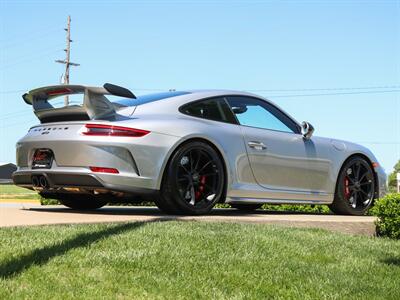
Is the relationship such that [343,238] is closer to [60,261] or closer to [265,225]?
[265,225]

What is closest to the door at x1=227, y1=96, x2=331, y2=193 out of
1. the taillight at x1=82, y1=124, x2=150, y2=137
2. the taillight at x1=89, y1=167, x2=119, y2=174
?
the taillight at x1=82, y1=124, x2=150, y2=137

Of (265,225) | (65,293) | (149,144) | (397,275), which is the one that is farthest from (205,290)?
(149,144)

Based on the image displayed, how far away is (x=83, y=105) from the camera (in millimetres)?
5715

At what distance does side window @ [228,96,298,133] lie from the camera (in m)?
6.68

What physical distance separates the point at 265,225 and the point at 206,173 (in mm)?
1058

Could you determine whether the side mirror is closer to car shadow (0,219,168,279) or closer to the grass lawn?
the grass lawn

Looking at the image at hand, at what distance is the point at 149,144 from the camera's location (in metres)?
5.59

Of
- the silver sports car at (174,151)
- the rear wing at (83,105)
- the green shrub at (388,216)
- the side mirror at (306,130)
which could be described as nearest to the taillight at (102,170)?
the silver sports car at (174,151)

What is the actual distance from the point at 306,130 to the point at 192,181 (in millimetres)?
1882

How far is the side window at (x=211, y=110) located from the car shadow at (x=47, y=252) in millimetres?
2002

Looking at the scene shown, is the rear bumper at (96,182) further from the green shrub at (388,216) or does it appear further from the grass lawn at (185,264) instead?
the green shrub at (388,216)

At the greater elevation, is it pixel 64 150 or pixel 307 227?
pixel 64 150

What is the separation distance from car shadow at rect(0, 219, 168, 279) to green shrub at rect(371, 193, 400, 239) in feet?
9.71

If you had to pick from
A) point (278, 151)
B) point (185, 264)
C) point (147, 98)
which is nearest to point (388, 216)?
point (278, 151)
